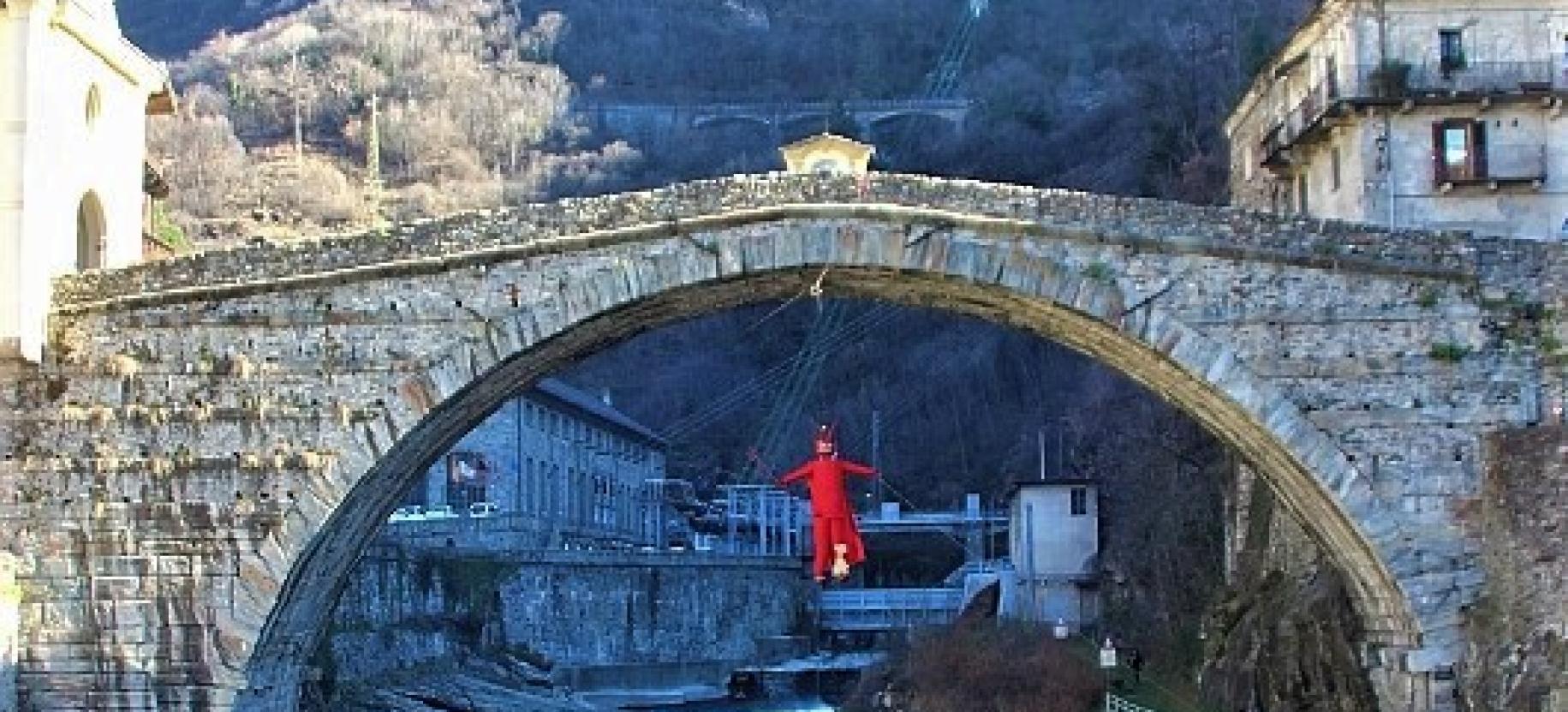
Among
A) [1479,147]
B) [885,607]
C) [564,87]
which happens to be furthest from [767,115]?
[1479,147]

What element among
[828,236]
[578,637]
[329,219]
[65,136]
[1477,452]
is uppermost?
[329,219]

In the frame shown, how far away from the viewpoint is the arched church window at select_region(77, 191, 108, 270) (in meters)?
22.0

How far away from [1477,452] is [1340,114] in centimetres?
960

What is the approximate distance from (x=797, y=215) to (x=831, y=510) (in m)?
4.94

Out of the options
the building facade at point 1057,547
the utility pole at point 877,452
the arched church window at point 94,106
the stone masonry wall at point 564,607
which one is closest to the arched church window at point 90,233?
the arched church window at point 94,106

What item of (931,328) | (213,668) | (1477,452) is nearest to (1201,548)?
(1477,452)

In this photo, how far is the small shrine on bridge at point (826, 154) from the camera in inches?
819

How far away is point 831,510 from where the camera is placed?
2261 cm

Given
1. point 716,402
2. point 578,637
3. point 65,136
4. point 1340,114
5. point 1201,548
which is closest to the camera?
point 65,136

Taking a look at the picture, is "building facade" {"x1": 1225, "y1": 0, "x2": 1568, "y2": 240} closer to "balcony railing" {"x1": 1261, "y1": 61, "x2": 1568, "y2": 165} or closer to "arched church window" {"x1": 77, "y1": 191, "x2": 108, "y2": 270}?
"balcony railing" {"x1": 1261, "y1": 61, "x2": 1568, "y2": 165}

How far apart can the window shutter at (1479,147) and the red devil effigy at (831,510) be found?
10.1 meters

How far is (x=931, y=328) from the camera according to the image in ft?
264

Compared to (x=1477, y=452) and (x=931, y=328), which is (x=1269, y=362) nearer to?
(x=1477, y=452)

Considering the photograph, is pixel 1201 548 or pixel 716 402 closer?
pixel 1201 548
